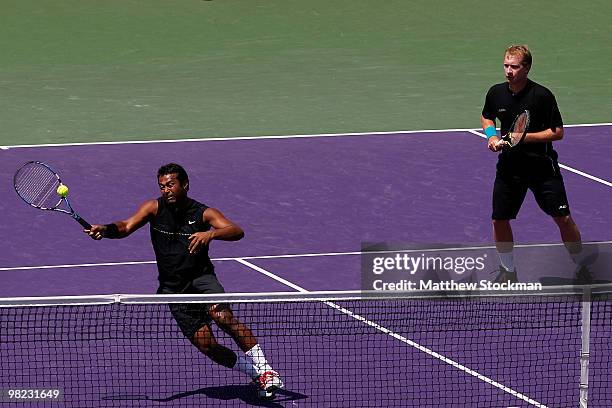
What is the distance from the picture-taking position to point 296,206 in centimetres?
1727

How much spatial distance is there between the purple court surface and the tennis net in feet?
0.26

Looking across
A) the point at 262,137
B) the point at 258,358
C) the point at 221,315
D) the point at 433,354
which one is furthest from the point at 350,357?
the point at 262,137

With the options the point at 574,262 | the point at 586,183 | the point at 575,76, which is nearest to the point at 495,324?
the point at 574,262

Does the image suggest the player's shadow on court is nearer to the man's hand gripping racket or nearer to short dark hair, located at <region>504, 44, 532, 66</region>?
the man's hand gripping racket

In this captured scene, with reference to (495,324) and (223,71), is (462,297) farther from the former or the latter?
(223,71)

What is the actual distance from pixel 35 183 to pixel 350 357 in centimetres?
325

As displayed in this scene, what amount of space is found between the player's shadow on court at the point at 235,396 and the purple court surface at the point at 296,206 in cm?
6

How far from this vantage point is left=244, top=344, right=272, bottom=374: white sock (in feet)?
37.0

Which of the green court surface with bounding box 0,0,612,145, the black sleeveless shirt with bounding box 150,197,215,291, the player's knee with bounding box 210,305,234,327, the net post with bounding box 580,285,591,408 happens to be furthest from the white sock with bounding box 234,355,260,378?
the green court surface with bounding box 0,0,612,145

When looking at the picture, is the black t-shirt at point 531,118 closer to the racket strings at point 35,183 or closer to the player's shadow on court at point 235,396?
the player's shadow on court at point 235,396

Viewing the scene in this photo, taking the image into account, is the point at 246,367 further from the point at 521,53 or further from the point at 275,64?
the point at 275,64

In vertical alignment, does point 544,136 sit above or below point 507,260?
above

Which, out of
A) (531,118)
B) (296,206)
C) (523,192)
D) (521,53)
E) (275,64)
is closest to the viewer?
(521,53)

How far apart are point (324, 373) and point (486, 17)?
17786mm
